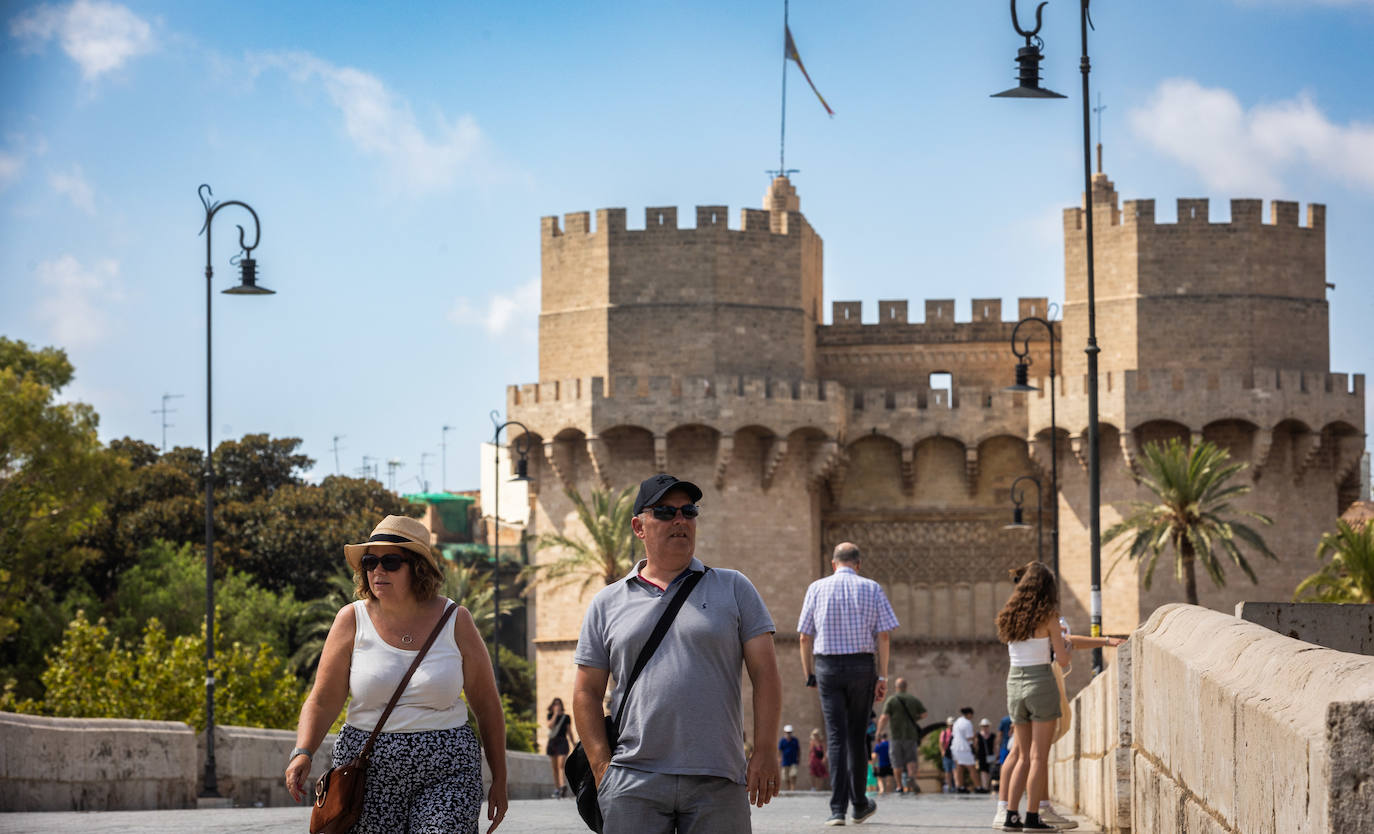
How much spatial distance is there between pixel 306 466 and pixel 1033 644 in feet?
164

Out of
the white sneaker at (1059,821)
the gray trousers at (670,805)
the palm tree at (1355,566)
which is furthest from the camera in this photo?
the palm tree at (1355,566)

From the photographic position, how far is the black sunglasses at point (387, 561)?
5.94 meters

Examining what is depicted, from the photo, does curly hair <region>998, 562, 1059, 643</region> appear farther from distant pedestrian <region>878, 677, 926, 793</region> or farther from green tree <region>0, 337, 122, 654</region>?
green tree <region>0, 337, 122, 654</region>

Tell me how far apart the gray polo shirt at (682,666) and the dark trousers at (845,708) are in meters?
4.81

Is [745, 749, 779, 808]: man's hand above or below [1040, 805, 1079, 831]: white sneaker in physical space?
above

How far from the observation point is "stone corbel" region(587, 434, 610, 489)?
41.0 metres

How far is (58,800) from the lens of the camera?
13.7 m

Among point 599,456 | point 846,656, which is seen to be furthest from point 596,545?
point 846,656

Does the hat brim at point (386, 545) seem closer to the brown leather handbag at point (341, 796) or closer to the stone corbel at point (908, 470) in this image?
the brown leather handbag at point (341, 796)

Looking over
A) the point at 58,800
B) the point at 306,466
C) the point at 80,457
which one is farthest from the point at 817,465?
the point at 58,800

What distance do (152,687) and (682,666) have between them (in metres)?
28.3

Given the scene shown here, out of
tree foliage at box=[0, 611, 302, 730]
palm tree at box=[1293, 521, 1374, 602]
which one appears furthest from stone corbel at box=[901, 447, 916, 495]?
tree foliage at box=[0, 611, 302, 730]

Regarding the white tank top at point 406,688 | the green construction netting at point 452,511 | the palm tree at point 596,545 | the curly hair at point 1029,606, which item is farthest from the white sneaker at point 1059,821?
the green construction netting at point 452,511

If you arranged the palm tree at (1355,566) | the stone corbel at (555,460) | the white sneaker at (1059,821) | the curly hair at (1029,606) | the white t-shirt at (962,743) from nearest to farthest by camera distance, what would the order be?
the curly hair at (1029,606), the white sneaker at (1059,821), the white t-shirt at (962,743), the palm tree at (1355,566), the stone corbel at (555,460)
